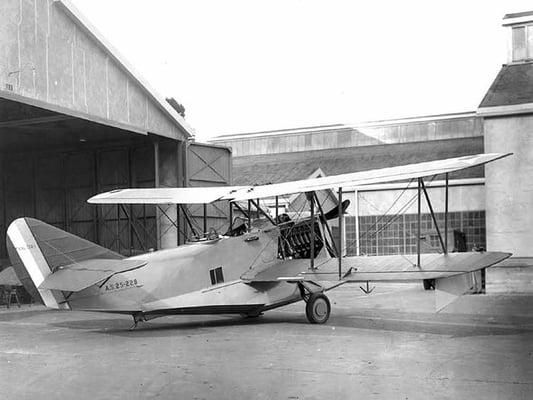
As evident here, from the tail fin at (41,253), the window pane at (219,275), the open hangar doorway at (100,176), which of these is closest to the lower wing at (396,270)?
the window pane at (219,275)

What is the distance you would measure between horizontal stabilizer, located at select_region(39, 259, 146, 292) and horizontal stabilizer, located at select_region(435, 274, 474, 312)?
18.1 feet

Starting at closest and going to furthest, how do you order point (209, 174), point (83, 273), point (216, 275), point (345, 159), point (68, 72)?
point (83, 273), point (216, 275), point (68, 72), point (209, 174), point (345, 159)

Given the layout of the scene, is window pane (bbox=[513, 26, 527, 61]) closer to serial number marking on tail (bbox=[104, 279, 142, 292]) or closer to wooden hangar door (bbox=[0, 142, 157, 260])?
wooden hangar door (bbox=[0, 142, 157, 260])

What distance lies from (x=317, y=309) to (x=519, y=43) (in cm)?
1198

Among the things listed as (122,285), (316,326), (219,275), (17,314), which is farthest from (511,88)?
(17,314)

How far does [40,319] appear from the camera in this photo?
1538 centimetres

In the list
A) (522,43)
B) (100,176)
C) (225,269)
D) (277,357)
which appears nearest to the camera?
(277,357)

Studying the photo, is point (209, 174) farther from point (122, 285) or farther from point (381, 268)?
point (381, 268)

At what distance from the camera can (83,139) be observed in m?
21.8

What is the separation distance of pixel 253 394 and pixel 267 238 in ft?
22.6

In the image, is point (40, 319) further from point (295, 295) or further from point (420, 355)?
point (420, 355)

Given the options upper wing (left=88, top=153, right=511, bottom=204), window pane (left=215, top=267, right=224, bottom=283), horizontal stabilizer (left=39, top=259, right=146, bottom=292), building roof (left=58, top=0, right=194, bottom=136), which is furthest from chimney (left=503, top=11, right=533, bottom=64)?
horizontal stabilizer (left=39, top=259, right=146, bottom=292)

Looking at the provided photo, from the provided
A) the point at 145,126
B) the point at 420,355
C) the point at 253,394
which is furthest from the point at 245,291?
the point at 145,126

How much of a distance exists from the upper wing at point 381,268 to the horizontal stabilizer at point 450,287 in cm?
22
